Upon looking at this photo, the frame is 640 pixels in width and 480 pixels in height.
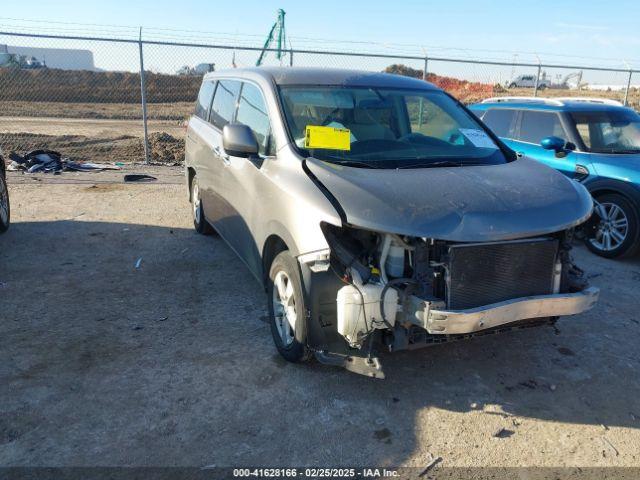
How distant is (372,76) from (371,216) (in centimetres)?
221

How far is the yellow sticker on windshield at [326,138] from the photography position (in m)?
3.87

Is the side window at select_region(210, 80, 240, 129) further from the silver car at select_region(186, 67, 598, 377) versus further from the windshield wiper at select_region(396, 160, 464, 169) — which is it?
the windshield wiper at select_region(396, 160, 464, 169)

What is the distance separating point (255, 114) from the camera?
455 cm

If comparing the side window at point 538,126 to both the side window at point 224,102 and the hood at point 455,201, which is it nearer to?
the hood at point 455,201

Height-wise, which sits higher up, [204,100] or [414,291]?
[204,100]

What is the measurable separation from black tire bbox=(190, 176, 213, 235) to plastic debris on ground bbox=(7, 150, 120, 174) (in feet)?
16.7

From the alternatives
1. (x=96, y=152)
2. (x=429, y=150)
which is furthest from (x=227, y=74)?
(x=96, y=152)

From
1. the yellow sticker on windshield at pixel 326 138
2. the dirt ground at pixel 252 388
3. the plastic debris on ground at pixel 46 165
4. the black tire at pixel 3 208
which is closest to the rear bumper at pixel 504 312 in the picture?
the dirt ground at pixel 252 388

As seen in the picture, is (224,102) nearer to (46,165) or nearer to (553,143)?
(553,143)

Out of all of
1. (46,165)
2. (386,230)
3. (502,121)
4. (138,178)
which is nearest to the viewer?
(386,230)

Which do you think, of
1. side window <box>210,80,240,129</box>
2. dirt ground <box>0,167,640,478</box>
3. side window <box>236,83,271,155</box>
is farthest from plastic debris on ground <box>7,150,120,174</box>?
side window <box>236,83,271,155</box>

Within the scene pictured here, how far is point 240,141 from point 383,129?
3.81 ft

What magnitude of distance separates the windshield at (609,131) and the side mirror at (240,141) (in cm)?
464

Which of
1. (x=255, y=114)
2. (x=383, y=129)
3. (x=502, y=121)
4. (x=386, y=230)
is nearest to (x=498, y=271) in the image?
(x=386, y=230)
